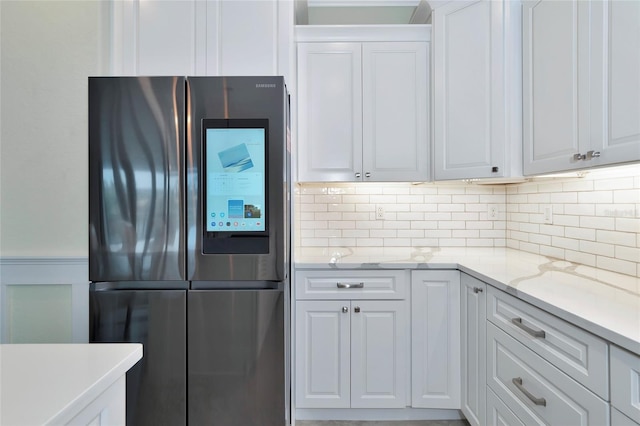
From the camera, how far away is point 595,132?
4.29 feet

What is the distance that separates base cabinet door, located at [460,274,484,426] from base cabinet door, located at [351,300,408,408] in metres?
0.32

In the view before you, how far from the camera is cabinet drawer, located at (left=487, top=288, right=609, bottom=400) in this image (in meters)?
0.90

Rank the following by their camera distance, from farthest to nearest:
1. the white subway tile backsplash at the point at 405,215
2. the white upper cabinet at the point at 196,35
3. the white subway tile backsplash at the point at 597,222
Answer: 1. the white subway tile backsplash at the point at 405,215
2. the white upper cabinet at the point at 196,35
3. the white subway tile backsplash at the point at 597,222

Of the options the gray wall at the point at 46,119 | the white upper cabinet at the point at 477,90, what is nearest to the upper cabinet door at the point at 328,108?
the white upper cabinet at the point at 477,90

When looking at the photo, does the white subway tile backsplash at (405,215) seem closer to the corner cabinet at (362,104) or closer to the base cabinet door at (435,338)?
the corner cabinet at (362,104)

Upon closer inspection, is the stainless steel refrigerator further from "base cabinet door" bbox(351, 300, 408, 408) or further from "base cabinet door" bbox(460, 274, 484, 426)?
"base cabinet door" bbox(460, 274, 484, 426)

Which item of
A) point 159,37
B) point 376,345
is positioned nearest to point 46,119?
point 159,37

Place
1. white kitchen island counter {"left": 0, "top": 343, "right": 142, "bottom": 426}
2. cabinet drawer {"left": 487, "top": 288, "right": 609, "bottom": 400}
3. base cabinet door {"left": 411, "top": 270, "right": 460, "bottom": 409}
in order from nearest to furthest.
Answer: white kitchen island counter {"left": 0, "top": 343, "right": 142, "bottom": 426} → cabinet drawer {"left": 487, "top": 288, "right": 609, "bottom": 400} → base cabinet door {"left": 411, "top": 270, "right": 460, "bottom": 409}

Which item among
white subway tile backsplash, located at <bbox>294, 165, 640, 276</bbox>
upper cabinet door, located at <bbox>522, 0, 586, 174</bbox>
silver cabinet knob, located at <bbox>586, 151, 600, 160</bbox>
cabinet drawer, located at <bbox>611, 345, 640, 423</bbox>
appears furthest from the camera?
white subway tile backsplash, located at <bbox>294, 165, 640, 276</bbox>

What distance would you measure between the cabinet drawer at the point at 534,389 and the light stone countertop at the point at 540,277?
0.20 m

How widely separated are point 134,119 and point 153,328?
2.98 ft

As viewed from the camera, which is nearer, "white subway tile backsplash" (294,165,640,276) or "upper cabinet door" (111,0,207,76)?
"upper cabinet door" (111,0,207,76)

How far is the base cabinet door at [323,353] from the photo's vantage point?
188cm

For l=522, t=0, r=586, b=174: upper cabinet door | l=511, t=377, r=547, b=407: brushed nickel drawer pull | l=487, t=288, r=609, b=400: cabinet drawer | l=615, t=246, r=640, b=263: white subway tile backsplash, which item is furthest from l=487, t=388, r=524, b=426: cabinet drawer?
l=522, t=0, r=586, b=174: upper cabinet door
